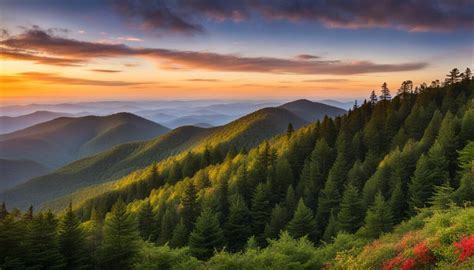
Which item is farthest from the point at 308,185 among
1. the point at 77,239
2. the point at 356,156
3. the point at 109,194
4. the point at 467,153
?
the point at 109,194

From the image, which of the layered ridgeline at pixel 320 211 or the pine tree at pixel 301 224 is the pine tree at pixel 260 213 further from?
the pine tree at pixel 301 224

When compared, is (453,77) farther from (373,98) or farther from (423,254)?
(423,254)

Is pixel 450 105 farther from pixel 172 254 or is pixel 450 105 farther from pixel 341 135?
pixel 172 254

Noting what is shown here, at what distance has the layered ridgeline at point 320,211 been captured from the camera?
2959 cm

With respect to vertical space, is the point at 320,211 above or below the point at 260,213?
above

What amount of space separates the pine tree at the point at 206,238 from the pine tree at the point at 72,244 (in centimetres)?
1538

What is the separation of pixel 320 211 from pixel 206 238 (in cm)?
2593

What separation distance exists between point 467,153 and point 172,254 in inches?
1826

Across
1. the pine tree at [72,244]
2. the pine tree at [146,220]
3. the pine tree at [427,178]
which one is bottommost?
the pine tree at [146,220]

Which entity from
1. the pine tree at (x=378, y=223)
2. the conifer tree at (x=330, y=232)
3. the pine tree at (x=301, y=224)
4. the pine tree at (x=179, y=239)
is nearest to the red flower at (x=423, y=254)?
the pine tree at (x=378, y=223)

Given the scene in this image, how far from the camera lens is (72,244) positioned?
42.8 meters

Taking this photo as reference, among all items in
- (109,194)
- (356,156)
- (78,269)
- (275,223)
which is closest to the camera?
(78,269)

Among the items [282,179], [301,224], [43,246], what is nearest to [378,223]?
[301,224]

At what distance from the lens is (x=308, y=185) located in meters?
83.8
